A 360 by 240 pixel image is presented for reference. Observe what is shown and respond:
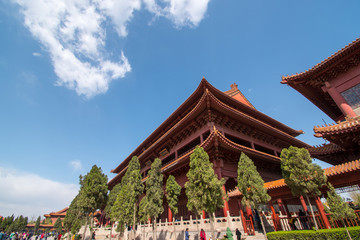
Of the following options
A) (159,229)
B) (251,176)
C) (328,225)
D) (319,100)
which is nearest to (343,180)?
(328,225)

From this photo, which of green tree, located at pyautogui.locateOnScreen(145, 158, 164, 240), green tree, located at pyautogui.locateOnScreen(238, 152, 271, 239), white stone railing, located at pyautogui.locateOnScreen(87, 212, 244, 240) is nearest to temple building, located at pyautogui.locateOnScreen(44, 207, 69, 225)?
white stone railing, located at pyautogui.locateOnScreen(87, 212, 244, 240)

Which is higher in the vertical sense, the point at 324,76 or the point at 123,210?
the point at 324,76

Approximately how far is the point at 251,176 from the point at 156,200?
640 centimetres

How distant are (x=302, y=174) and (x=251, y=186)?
212 centimetres

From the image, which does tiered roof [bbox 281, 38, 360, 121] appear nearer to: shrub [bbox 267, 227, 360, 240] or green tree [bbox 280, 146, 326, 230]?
green tree [bbox 280, 146, 326, 230]

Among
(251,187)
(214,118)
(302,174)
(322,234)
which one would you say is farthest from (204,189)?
(214,118)

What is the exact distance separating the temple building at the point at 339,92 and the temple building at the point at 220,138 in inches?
166

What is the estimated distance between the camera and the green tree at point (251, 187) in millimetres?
7547

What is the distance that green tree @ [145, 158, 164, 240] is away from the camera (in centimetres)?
1088

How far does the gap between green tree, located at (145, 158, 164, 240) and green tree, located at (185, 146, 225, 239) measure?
3.75m

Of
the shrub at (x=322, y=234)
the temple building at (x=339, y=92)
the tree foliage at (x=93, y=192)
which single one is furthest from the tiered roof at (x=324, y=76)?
the tree foliage at (x=93, y=192)

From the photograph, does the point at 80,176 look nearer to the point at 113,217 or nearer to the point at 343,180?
the point at 113,217

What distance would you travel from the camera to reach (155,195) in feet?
Answer: 36.9

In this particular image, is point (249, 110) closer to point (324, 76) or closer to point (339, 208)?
point (324, 76)
